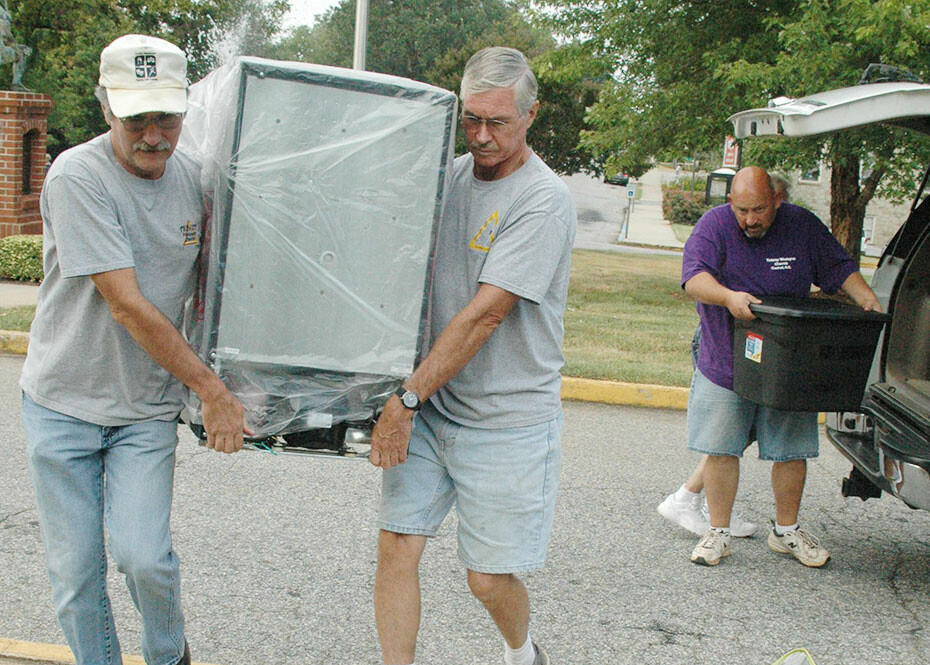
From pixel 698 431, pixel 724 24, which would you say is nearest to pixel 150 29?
pixel 724 24

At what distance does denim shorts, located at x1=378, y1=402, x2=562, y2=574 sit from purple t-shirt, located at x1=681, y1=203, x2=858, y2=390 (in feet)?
5.40

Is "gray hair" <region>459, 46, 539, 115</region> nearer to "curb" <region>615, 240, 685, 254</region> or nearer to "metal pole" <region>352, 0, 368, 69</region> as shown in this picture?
"metal pole" <region>352, 0, 368, 69</region>

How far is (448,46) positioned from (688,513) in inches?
1230

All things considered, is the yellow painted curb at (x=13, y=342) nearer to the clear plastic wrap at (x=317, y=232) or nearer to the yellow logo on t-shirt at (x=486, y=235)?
the clear plastic wrap at (x=317, y=232)

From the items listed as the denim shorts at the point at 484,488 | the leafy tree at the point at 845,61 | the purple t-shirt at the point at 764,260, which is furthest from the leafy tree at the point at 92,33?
the denim shorts at the point at 484,488

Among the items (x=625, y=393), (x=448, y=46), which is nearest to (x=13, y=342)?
(x=625, y=393)

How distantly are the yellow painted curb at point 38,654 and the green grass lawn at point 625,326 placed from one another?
4.85m

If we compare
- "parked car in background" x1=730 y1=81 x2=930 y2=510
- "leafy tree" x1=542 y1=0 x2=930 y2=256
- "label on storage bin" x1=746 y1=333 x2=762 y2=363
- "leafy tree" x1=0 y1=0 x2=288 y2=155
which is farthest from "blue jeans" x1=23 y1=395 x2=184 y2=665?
Answer: "leafy tree" x1=0 y1=0 x2=288 y2=155

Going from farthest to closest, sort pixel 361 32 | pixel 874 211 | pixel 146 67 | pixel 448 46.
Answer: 1. pixel 448 46
2. pixel 874 211
3. pixel 361 32
4. pixel 146 67

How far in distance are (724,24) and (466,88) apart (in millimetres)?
10739

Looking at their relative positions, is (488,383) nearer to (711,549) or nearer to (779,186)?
(711,549)

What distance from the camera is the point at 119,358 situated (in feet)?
8.92

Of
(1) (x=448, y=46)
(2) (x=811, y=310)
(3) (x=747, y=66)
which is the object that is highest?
(1) (x=448, y=46)

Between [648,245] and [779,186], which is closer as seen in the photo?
[779,186]
